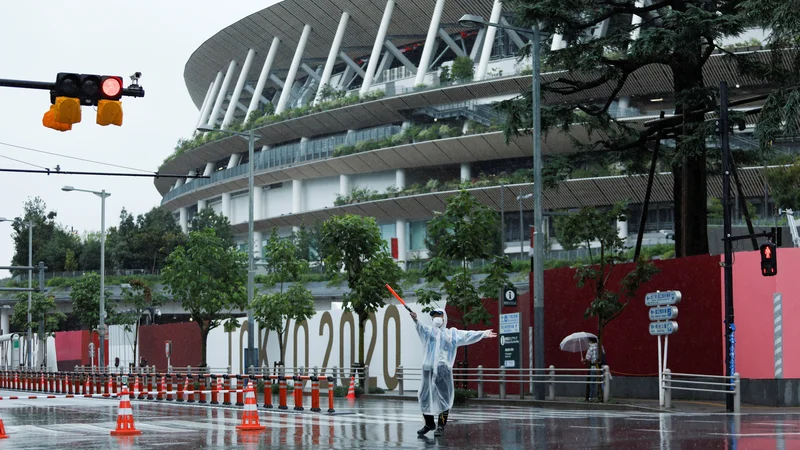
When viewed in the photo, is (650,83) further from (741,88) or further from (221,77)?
(221,77)

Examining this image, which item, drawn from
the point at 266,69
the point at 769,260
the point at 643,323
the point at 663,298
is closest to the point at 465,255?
the point at 643,323

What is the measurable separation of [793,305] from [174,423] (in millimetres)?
15091

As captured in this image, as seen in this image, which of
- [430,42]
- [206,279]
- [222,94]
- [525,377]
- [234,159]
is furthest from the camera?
[222,94]

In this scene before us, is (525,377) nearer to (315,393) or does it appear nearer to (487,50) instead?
(315,393)

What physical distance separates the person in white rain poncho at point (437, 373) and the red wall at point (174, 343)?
145ft

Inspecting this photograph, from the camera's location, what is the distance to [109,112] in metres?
17.3

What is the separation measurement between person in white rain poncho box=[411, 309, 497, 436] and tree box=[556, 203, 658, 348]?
13.2m

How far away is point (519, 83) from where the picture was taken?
7688 cm

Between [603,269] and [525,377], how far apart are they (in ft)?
15.7

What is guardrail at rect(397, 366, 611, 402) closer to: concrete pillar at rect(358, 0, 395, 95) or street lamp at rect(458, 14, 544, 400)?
street lamp at rect(458, 14, 544, 400)

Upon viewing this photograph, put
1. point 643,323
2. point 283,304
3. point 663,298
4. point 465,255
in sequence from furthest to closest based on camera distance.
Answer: point 283,304
point 465,255
point 643,323
point 663,298

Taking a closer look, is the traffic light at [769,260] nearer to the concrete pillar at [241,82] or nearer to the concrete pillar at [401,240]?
the concrete pillar at [401,240]

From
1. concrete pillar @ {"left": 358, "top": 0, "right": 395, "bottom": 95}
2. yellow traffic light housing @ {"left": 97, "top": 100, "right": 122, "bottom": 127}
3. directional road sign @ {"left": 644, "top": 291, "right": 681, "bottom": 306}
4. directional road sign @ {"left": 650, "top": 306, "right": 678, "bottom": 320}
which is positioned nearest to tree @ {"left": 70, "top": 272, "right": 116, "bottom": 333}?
concrete pillar @ {"left": 358, "top": 0, "right": 395, "bottom": 95}

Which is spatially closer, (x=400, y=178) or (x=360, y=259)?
(x=360, y=259)
